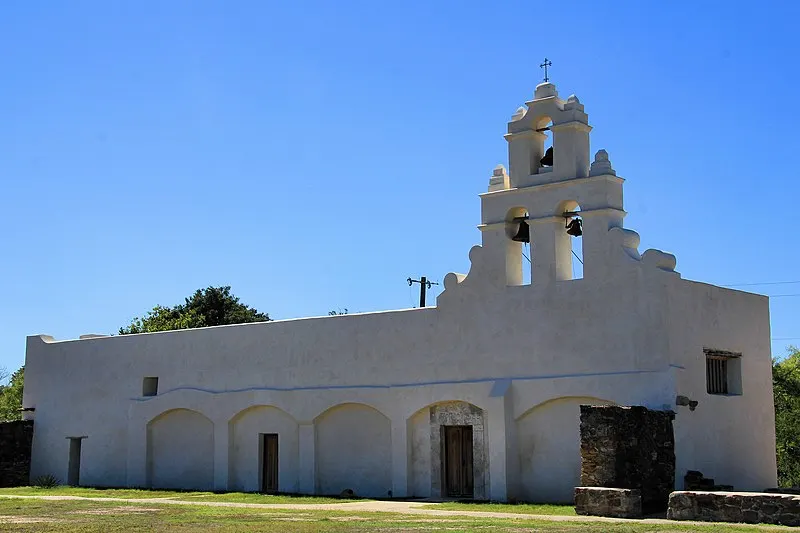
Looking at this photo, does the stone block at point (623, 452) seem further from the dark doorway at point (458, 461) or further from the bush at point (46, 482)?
the bush at point (46, 482)

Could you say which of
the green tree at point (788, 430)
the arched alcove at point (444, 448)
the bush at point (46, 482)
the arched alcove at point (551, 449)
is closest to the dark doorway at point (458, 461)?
the arched alcove at point (444, 448)

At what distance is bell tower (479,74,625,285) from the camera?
22703mm

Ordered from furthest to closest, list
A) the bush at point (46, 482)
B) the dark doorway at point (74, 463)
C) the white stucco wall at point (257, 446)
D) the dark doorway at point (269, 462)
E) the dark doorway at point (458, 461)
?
the dark doorway at point (74, 463) → the bush at point (46, 482) → the dark doorway at point (269, 462) → the white stucco wall at point (257, 446) → the dark doorway at point (458, 461)

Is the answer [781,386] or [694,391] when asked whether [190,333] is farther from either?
[781,386]

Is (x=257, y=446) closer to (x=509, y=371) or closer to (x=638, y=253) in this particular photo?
(x=509, y=371)

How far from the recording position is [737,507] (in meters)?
17.4

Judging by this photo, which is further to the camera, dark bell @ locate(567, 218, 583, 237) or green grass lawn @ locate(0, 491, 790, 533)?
dark bell @ locate(567, 218, 583, 237)

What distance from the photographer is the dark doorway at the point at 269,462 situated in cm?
2745

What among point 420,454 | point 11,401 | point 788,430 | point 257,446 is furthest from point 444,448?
point 11,401

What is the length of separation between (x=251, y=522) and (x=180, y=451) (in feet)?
38.5

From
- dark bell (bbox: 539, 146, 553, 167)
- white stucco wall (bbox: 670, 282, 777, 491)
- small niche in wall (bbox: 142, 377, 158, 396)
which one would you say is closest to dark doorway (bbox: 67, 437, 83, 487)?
small niche in wall (bbox: 142, 377, 158, 396)

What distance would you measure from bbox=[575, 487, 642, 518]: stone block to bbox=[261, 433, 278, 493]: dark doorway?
1008cm

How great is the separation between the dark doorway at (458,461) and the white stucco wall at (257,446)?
4244 mm

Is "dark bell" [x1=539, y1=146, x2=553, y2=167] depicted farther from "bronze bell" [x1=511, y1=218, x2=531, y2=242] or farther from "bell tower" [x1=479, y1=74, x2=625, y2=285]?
"bronze bell" [x1=511, y1=218, x2=531, y2=242]
